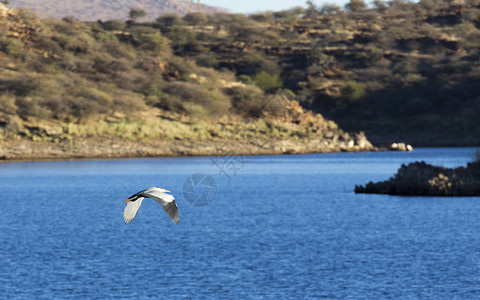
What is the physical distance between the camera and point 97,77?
10962 cm

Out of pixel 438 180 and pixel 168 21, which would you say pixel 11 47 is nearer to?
pixel 168 21

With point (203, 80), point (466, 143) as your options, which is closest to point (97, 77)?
point (203, 80)

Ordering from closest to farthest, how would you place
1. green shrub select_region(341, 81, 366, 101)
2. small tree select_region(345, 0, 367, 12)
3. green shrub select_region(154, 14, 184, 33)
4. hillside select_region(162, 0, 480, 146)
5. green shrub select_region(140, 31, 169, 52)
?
hillside select_region(162, 0, 480, 146), green shrub select_region(341, 81, 366, 101), green shrub select_region(140, 31, 169, 52), green shrub select_region(154, 14, 184, 33), small tree select_region(345, 0, 367, 12)

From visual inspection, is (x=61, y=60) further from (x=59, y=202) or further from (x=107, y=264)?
(x=107, y=264)

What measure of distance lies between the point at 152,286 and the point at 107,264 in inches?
209

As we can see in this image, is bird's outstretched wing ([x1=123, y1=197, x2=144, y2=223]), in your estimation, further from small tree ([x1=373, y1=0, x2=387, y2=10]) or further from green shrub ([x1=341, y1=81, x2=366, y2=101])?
small tree ([x1=373, y1=0, x2=387, y2=10])

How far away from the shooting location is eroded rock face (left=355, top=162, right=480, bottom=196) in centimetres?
5094

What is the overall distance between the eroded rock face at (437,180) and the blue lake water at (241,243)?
3.76ft

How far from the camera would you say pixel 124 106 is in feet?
326

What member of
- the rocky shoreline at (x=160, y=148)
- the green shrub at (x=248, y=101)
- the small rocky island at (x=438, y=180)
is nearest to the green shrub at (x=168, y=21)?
the green shrub at (x=248, y=101)

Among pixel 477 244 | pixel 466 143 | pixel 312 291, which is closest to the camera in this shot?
pixel 312 291

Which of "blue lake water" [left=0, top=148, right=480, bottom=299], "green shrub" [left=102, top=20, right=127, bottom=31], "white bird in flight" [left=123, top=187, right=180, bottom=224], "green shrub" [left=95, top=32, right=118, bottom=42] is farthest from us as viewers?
"green shrub" [left=102, top=20, right=127, bottom=31]

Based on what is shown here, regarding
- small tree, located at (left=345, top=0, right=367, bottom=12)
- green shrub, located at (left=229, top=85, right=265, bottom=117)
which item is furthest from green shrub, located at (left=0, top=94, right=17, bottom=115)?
small tree, located at (left=345, top=0, right=367, bottom=12)

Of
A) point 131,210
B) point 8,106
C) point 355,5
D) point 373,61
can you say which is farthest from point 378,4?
point 131,210
